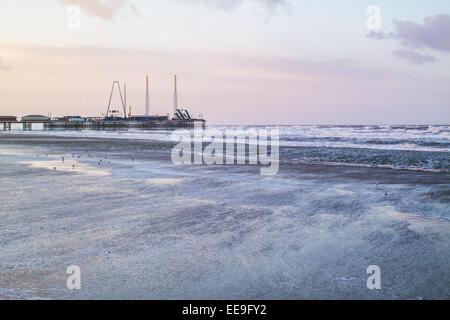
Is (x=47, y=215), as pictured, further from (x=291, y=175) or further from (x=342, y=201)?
(x=291, y=175)

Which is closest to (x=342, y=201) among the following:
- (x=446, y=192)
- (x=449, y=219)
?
(x=449, y=219)

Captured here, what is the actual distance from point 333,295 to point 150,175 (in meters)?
10.7

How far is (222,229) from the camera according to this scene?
253 inches
